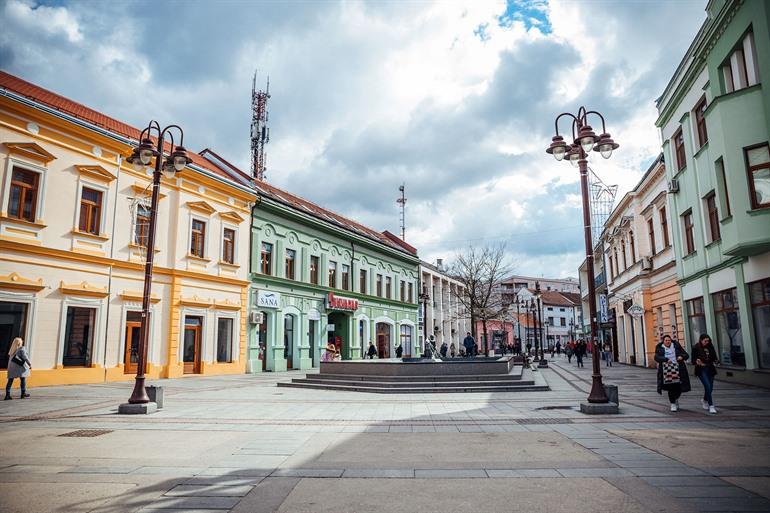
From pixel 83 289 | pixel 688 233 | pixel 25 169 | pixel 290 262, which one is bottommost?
pixel 83 289

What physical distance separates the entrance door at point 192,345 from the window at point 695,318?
2194 cm

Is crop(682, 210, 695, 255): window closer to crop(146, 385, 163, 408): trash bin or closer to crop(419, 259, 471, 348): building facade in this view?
crop(146, 385, 163, 408): trash bin

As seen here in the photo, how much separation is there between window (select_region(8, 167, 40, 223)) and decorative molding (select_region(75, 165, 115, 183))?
1.55 meters

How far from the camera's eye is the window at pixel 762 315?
51.4 feet

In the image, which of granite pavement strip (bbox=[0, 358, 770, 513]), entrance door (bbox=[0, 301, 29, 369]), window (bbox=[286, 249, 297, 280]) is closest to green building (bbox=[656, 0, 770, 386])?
granite pavement strip (bbox=[0, 358, 770, 513])

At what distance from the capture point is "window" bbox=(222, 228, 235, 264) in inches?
1052

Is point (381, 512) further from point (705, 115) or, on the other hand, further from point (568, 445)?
point (705, 115)

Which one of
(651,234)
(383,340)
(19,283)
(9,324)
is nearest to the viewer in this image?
(9,324)

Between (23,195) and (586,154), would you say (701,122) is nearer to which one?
(586,154)

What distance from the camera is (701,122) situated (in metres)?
19.2

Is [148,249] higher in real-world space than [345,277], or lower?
lower

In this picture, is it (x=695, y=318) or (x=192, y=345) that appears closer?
(x=695, y=318)

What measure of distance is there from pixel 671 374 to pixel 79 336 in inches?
773

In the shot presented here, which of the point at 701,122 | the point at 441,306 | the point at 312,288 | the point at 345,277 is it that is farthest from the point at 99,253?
the point at 441,306
